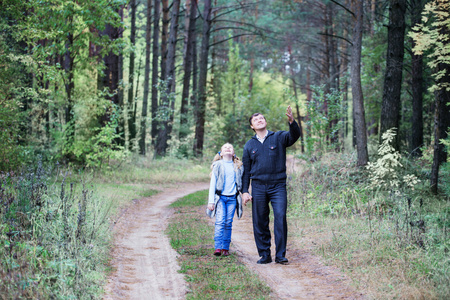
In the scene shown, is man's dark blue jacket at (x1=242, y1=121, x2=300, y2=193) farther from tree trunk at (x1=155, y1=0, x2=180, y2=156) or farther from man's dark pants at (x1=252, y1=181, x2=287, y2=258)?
tree trunk at (x1=155, y1=0, x2=180, y2=156)

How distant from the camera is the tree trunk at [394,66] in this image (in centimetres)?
1180

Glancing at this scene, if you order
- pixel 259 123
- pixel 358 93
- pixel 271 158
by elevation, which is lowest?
pixel 271 158

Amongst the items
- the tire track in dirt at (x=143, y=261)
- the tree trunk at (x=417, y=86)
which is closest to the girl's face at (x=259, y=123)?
the tire track in dirt at (x=143, y=261)

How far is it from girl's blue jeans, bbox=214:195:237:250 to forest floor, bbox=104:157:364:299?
14.3 inches

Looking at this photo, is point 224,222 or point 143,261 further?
point 224,222

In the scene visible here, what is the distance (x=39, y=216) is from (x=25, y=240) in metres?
0.82

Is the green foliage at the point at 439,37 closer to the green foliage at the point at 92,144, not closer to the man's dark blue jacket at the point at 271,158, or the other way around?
the man's dark blue jacket at the point at 271,158

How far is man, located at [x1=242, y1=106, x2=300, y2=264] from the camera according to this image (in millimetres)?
6441

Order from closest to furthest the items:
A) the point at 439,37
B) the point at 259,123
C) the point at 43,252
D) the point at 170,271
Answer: the point at 43,252 → the point at 170,271 → the point at 259,123 → the point at 439,37

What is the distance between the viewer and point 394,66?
11875 millimetres

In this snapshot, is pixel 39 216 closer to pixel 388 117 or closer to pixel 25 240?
pixel 25 240

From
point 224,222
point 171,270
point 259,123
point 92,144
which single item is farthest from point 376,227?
point 92,144

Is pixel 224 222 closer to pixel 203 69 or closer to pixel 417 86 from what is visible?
pixel 417 86

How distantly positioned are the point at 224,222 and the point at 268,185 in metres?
1.00
